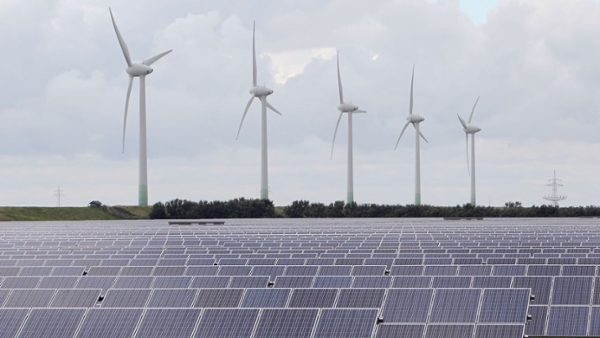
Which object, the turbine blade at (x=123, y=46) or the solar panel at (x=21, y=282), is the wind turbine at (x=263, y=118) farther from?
the solar panel at (x=21, y=282)

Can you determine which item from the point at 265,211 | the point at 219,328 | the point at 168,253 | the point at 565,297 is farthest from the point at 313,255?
the point at 265,211

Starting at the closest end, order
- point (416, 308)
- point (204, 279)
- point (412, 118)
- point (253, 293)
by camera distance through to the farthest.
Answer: point (416, 308), point (253, 293), point (204, 279), point (412, 118)

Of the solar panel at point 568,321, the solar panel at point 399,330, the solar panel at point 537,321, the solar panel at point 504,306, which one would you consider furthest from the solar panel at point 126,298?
the solar panel at point 568,321

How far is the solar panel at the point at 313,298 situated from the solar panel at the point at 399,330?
227 cm

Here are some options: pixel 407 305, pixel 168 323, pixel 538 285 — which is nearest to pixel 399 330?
pixel 407 305

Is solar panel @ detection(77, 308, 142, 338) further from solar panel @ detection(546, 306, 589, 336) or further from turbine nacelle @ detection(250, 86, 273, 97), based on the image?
turbine nacelle @ detection(250, 86, 273, 97)

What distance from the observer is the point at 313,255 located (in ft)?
105

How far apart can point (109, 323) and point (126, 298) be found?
2.82 meters

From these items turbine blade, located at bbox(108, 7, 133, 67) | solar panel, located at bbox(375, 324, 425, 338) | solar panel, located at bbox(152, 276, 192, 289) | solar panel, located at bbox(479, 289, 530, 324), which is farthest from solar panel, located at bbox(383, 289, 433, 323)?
turbine blade, located at bbox(108, 7, 133, 67)

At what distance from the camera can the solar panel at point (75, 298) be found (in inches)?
777

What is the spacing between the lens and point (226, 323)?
53.6 feet

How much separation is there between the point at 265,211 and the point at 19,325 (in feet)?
344

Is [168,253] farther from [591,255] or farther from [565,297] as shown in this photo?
[565,297]

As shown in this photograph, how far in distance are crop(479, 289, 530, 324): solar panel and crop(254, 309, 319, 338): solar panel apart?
3239 mm
